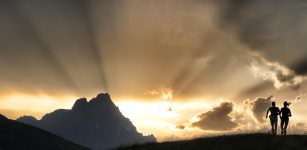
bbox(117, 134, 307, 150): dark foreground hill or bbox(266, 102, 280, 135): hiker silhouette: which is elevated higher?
bbox(266, 102, 280, 135): hiker silhouette

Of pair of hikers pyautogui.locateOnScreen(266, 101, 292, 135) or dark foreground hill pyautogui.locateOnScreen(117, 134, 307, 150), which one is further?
pair of hikers pyautogui.locateOnScreen(266, 101, 292, 135)

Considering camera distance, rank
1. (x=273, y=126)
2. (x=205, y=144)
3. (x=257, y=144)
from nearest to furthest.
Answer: (x=257, y=144) → (x=205, y=144) → (x=273, y=126)

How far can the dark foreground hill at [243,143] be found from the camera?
115ft

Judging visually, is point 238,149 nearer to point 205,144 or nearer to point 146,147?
point 205,144

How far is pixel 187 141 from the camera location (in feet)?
143

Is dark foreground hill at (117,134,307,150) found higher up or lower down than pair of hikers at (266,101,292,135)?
lower down

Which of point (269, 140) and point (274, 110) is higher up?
point (274, 110)

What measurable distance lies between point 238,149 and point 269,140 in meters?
3.00

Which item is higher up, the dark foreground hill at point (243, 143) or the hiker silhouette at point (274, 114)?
the hiker silhouette at point (274, 114)

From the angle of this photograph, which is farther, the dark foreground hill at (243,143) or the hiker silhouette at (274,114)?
the hiker silhouette at (274,114)

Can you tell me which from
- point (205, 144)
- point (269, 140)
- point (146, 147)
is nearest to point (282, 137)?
point (269, 140)

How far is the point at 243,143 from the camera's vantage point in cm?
3722

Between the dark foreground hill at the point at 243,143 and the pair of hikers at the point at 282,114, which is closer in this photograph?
the dark foreground hill at the point at 243,143

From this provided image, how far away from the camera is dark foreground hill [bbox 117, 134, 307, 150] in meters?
35.0
